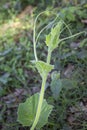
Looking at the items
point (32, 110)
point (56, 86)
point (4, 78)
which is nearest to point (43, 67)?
point (32, 110)

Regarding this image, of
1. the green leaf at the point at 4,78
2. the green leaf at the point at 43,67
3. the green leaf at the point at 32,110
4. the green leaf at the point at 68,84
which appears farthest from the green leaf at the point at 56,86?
the green leaf at the point at 4,78

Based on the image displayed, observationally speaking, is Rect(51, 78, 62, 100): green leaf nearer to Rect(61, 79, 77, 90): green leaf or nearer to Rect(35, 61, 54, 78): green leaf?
Rect(61, 79, 77, 90): green leaf

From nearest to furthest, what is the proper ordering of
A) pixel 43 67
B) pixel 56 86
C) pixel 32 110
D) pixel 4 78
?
1. pixel 43 67
2. pixel 32 110
3. pixel 56 86
4. pixel 4 78

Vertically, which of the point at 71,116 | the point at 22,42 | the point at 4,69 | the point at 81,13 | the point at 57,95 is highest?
the point at 81,13

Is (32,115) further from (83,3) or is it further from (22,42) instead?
(83,3)

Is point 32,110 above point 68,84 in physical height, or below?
below

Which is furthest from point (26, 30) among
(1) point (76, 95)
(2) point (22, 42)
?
(1) point (76, 95)

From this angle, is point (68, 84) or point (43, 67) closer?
point (43, 67)

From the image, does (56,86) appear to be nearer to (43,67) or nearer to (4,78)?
(43,67)

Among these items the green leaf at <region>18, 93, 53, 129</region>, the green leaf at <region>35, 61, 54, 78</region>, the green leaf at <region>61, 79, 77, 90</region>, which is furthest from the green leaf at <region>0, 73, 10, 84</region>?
the green leaf at <region>35, 61, 54, 78</region>

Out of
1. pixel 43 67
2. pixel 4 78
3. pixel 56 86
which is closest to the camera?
pixel 43 67

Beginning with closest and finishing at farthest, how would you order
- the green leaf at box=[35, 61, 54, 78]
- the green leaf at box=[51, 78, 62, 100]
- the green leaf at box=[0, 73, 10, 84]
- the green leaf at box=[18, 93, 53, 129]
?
the green leaf at box=[35, 61, 54, 78]
the green leaf at box=[18, 93, 53, 129]
the green leaf at box=[51, 78, 62, 100]
the green leaf at box=[0, 73, 10, 84]
